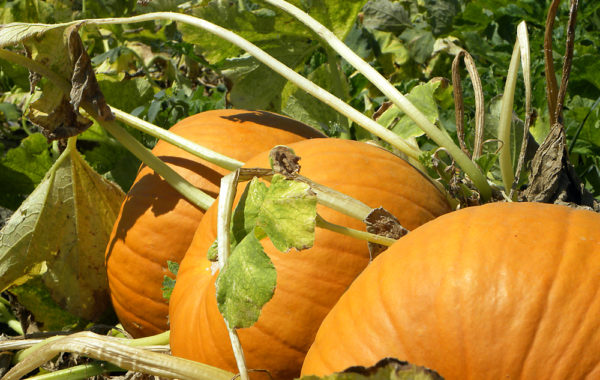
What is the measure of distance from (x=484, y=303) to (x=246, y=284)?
0.36m

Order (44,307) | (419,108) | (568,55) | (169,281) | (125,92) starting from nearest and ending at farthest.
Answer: (568,55), (169,281), (419,108), (44,307), (125,92)

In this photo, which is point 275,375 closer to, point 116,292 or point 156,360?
point 156,360

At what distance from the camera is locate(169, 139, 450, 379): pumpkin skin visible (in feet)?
4.53

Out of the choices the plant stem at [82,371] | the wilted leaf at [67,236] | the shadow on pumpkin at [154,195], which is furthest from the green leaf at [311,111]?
the plant stem at [82,371]

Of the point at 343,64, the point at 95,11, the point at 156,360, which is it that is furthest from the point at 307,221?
the point at 95,11

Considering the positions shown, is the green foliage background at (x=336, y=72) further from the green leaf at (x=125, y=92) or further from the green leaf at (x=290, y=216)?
the green leaf at (x=290, y=216)

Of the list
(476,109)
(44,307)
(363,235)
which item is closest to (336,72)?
(476,109)

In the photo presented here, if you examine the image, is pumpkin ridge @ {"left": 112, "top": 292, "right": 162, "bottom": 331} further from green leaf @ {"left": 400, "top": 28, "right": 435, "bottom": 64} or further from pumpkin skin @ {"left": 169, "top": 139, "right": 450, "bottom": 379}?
green leaf @ {"left": 400, "top": 28, "right": 435, "bottom": 64}

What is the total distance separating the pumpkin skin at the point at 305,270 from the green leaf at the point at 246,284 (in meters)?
0.29

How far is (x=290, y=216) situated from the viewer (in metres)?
1.12

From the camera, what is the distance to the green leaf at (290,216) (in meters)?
1.10

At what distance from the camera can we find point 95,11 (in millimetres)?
4594

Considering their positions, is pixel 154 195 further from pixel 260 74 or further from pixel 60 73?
pixel 260 74

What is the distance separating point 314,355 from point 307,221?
24cm
